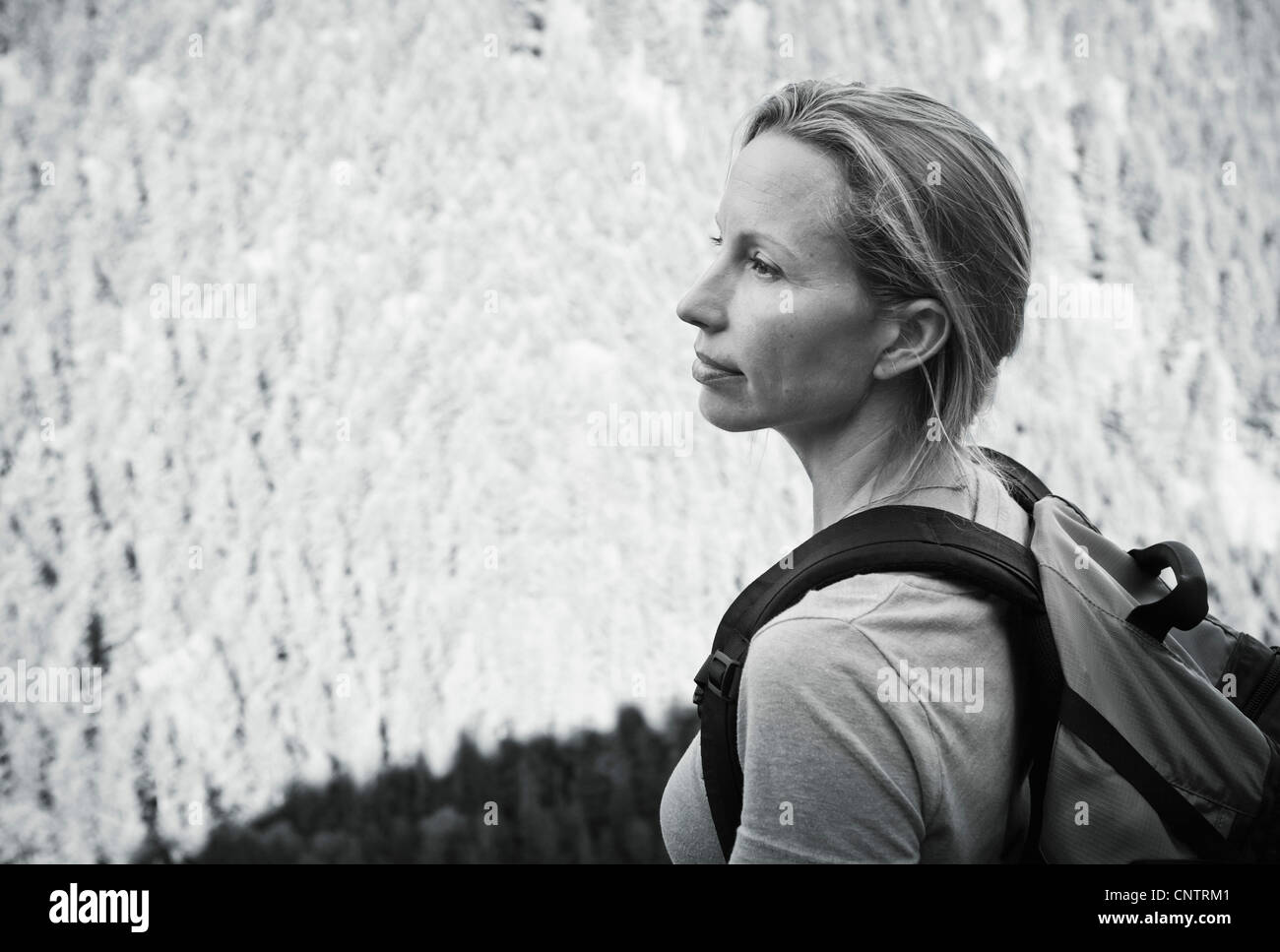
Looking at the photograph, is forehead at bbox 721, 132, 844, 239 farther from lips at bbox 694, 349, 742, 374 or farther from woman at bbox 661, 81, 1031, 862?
lips at bbox 694, 349, 742, 374

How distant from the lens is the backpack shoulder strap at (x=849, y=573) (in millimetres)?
1072

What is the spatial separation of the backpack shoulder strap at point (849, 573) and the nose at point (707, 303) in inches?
10.4

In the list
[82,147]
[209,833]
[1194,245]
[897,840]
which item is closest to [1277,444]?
[1194,245]

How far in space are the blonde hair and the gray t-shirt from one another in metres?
0.21

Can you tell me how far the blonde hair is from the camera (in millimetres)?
1156

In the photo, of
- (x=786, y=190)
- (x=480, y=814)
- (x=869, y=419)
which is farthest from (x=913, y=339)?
(x=480, y=814)

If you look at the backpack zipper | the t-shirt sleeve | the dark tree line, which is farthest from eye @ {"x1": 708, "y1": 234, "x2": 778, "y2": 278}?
the dark tree line

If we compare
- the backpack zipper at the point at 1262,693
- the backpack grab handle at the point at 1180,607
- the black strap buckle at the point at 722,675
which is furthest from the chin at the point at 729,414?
the backpack zipper at the point at 1262,693

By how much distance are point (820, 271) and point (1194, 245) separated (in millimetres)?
→ 2806

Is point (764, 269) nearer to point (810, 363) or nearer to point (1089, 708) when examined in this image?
point (810, 363)

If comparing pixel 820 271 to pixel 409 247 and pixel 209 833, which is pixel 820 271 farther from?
pixel 209 833

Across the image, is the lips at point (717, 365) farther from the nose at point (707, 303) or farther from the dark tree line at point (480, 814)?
the dark tree line at point (480, 814)

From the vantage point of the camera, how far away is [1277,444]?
3.45 metres
